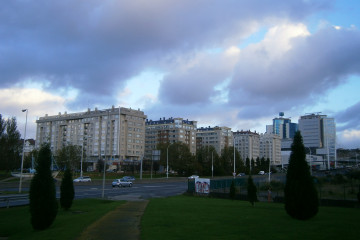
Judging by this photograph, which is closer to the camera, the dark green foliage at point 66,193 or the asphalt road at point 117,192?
the dark green foliage at point 66,193

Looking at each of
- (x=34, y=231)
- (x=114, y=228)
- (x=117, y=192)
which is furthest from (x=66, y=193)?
(x=117, y=192)

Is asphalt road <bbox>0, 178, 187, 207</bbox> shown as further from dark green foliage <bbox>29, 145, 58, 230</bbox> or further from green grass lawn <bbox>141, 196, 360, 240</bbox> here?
green grass lawn <bbox>141, 196, 360, 240</bbox>

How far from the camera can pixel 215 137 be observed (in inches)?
7244

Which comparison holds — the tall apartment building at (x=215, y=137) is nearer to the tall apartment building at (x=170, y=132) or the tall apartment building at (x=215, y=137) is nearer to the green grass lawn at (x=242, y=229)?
the tall apartment building at (x=170, y=132)

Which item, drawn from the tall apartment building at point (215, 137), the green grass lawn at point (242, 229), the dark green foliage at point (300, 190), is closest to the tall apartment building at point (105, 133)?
the tall apartment building at point (215, 137)

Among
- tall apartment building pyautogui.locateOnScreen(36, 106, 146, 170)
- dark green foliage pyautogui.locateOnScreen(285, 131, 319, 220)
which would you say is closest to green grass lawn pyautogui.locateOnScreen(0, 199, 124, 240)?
dark green foliage pyautogui.locateOnScreen(285, 131, 319, 220)

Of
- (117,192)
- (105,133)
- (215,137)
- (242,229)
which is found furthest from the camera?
(215,137)

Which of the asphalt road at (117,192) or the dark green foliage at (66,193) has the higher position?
the dark green foliage at (66,193)

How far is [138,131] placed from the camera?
132m

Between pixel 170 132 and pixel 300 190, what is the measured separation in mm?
141907

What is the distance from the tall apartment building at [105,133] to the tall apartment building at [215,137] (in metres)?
60.2

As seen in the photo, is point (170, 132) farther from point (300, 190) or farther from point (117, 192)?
point (300, 190)

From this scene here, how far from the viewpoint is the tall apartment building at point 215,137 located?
18162 cm

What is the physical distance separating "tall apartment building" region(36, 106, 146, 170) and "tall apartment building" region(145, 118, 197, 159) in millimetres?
24701
